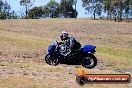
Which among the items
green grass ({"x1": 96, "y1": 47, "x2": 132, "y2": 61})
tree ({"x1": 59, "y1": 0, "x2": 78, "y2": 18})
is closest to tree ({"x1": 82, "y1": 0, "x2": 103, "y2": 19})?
tree ({"x1": 59, "y1": 0, "x2": 78, "y2": 18})

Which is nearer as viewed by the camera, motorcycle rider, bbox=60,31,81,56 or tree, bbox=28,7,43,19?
motorcycle rider, bbox=60,31,81,56

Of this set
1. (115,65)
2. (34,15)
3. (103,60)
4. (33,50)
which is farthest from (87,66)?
(34,15)

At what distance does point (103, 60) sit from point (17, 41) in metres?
12.2

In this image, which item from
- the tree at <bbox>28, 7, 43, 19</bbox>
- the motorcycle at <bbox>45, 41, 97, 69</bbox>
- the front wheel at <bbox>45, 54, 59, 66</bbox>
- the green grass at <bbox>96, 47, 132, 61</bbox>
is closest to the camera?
the motorcycle at <bbox>45, 41, 97, 69</bbox>

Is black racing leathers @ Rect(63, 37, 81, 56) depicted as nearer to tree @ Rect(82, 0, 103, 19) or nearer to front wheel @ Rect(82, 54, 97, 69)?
front wheel @ Rect(82, 54, 97, 69)

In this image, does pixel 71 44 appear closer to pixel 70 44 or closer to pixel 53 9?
pixel 70 44

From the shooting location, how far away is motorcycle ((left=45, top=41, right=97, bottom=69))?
A: 23312 millimetres

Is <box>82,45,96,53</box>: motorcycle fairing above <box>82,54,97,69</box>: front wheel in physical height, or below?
above

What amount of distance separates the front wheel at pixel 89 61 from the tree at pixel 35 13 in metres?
119

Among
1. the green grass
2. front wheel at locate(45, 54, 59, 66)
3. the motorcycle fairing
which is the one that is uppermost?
the motorcycle fairing

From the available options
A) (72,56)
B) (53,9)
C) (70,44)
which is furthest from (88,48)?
(53,9)

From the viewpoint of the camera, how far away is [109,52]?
40.3 metres

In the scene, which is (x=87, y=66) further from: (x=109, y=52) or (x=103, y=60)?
(x=109, y=52)

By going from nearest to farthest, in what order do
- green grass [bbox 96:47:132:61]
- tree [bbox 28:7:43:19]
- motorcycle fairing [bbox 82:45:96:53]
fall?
motorcycle fairing [bbox 82:45:96:53]
green grass [bbox 96:47:132:61]
tree [bbox 28:7:43:19]
